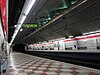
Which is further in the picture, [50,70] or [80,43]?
[80,43]

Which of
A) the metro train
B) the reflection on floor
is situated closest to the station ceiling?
the metro train

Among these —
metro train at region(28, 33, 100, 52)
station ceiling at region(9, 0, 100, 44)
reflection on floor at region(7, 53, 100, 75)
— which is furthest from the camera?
metro train at region(28, 33, 100, 52)

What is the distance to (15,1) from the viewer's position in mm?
5672

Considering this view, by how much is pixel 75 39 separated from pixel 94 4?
26.6 ft

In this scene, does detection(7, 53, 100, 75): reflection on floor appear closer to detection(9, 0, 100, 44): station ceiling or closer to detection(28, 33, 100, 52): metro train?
detection(9, 0, 100, 44): station ceiling

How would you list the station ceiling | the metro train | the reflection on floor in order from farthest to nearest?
the metro train < the station ceiling < the reflection on floor

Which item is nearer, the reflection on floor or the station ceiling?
the reflection on floor

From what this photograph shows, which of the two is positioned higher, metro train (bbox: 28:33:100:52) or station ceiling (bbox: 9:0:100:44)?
station ceiling (bbox: 9:0:100:44)

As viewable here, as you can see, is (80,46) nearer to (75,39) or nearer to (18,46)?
(75,39)

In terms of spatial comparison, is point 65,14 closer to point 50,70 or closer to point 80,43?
point 50,70

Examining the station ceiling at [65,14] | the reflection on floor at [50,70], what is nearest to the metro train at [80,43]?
the station ceiling at [65,14]

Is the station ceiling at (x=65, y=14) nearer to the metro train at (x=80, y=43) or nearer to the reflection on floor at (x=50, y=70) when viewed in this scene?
the metro train at (x=80, y=43)

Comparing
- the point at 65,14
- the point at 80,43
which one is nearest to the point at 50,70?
the point at 65,14

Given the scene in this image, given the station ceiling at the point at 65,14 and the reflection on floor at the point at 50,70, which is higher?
the station ceiling at the point at 65,14
